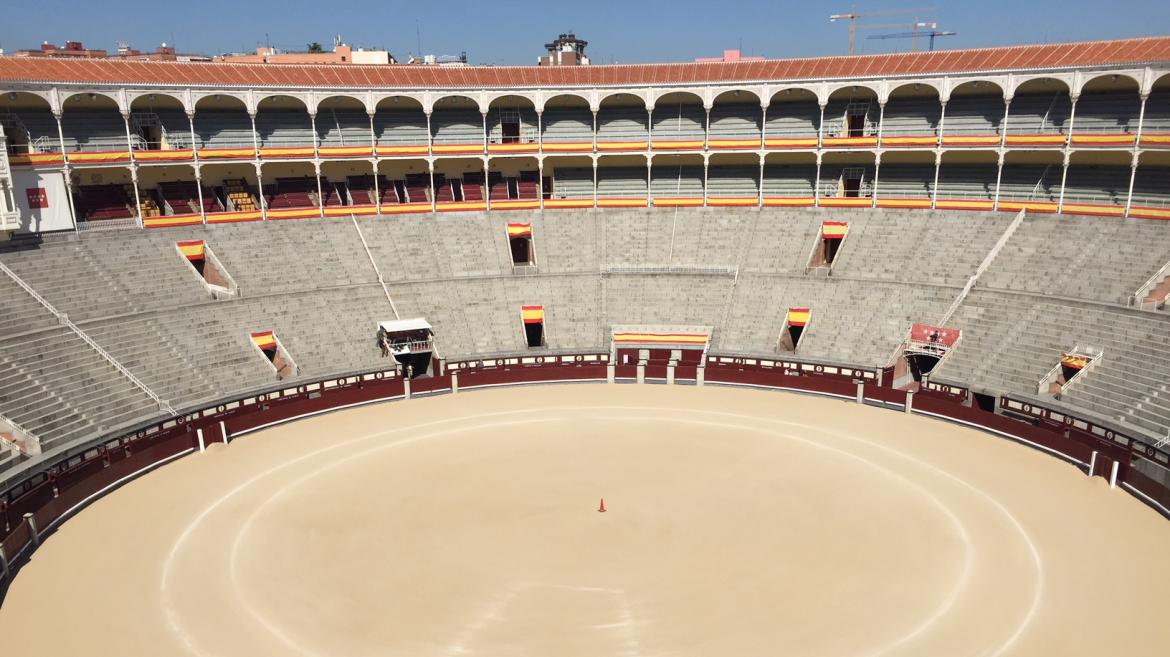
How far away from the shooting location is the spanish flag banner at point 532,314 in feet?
135

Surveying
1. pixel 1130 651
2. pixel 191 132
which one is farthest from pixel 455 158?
pixel 1130 651

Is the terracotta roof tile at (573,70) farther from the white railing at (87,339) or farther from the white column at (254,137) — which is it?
the white railing at (87,339)

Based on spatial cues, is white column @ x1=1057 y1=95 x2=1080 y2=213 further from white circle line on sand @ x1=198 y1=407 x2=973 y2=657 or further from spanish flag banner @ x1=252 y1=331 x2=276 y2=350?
spanish flag banner @ x1=252 y1=331 x2=276 y2=350

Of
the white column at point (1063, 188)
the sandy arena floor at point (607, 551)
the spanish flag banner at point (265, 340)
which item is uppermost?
the white column at point (1063, 188)

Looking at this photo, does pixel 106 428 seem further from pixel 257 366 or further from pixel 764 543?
pixel 764 543

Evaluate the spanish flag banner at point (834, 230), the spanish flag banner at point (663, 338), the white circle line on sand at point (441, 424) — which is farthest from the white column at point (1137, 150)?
the spanish flag banner at point (663, 338)

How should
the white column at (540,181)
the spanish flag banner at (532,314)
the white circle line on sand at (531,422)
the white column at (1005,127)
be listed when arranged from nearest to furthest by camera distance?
the white circle line on sand at (531,422), the spanish flag banner at (532,314), the white column at (1005,127), the white column at (540,181)

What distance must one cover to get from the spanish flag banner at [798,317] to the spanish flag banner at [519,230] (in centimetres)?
1670

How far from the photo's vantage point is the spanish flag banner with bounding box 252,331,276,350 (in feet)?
119

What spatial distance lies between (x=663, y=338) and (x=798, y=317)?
6.97 m

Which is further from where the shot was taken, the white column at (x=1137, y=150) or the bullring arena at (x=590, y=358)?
the white column at (x=1137, y=150)

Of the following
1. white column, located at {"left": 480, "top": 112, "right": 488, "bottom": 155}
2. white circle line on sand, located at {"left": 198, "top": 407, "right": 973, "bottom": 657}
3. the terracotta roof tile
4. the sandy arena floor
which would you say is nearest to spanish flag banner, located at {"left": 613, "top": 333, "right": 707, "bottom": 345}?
white circle line on sand, located at {"left": 198, "top": 407, "right": 973, "bottom": 657}

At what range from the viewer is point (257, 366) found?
35.1m

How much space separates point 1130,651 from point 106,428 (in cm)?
3198
